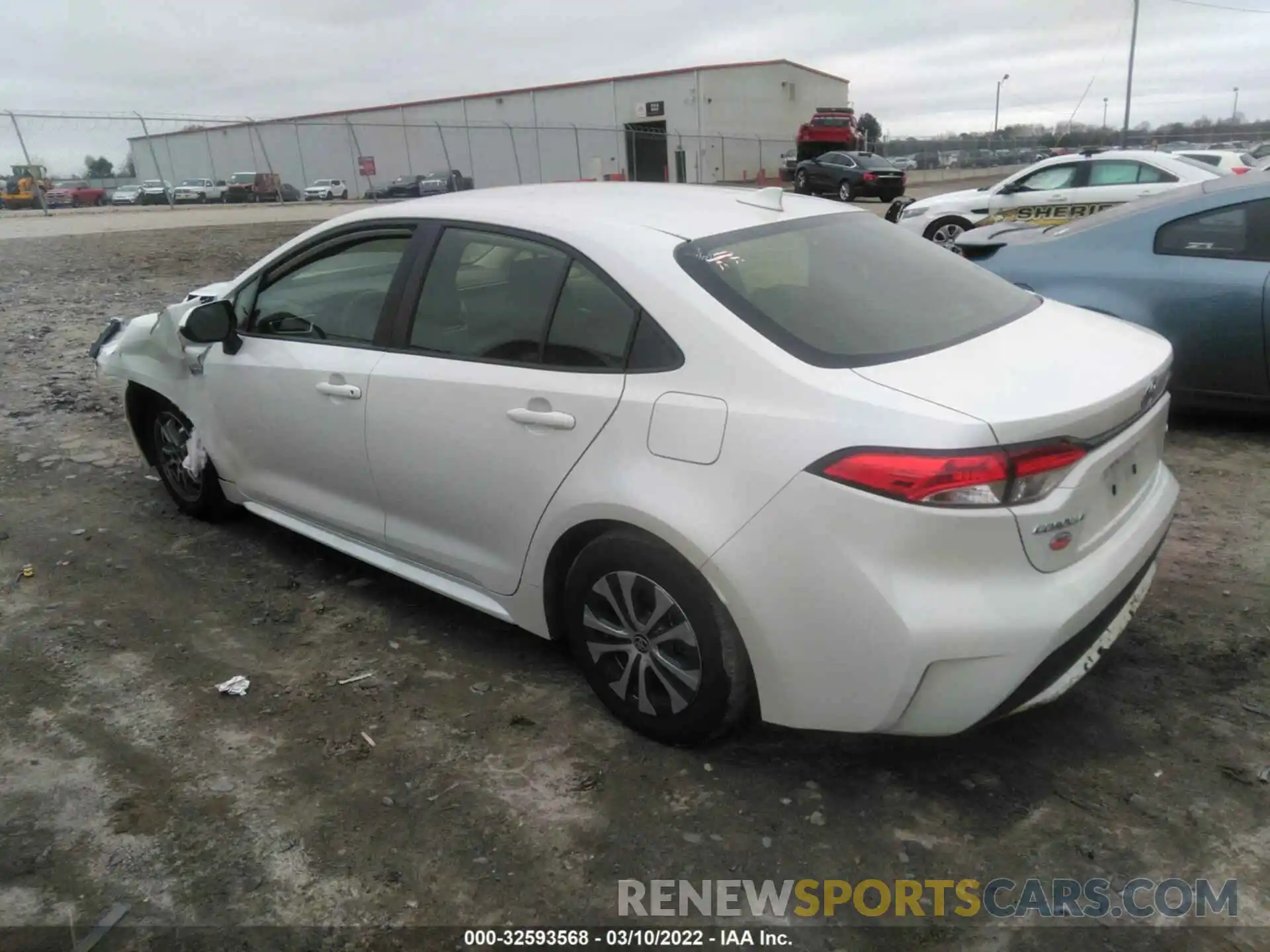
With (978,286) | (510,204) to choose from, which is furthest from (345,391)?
(978,286)

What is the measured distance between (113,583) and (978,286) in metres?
3.77

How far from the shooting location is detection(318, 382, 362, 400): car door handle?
341 centimetres

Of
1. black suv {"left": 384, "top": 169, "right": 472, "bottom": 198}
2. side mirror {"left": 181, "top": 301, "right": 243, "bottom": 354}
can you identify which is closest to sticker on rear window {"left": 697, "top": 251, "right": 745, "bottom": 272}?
side mirror {"left": 181, "top": 301, "right": 243, "bottom": 354}

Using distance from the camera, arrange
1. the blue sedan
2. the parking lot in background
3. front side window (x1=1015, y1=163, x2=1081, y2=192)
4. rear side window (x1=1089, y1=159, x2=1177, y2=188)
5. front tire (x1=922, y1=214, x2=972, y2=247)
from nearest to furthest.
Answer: the blue sedan → rear side window (x1=1089, y1=159, x2=1177, y2=188) → front side window (x1=1015, y1=163, x2=1081, y2=192) → front tire (x1=922, y1=214, x2=972, y2=247) → the parking lot in background

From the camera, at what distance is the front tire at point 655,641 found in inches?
100

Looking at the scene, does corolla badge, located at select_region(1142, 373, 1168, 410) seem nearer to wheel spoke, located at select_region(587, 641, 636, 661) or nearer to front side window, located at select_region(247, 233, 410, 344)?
wheel spoke, located at select_region(587, 641, 636, 661)

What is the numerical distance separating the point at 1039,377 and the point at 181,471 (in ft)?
13.2

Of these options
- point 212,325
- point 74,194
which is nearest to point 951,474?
point 212,325

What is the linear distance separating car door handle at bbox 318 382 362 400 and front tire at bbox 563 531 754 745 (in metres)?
1.13

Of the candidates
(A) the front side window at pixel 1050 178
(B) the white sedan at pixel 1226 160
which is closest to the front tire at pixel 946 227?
(A) the front side window at pixel 1050 178

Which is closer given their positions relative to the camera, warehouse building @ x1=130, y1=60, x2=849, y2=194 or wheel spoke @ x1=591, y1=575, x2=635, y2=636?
wheel spoke @ x1=591, y1=575, x2=635, y2=636

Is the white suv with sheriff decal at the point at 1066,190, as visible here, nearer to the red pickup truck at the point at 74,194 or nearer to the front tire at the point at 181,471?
the front tire at the point at 181,471

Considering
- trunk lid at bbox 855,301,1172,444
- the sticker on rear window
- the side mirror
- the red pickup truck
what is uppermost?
the red pickup truck

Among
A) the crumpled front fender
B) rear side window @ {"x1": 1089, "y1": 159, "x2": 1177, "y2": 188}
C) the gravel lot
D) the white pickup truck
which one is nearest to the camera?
the gravel lot
